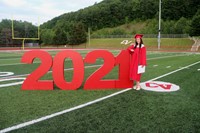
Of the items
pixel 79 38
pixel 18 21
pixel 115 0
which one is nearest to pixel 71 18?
pixel 115 0

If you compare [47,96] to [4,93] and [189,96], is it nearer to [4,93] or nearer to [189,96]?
[4,93]

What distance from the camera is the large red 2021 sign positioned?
5617 mm

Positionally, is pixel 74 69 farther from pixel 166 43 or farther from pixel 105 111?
pixel 166 43

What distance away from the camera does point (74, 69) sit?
18.7 ft

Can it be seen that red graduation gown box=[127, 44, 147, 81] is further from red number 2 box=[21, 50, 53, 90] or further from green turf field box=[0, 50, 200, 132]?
red number 2 box=[21, 50, 53, 90]

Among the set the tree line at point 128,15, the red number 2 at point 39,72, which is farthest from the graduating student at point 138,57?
the tree line at point 128,15

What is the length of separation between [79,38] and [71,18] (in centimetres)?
4720

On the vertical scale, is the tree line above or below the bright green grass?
above

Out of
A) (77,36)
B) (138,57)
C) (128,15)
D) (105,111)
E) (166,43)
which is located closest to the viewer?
(105,111)

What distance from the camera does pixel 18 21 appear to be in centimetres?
2914

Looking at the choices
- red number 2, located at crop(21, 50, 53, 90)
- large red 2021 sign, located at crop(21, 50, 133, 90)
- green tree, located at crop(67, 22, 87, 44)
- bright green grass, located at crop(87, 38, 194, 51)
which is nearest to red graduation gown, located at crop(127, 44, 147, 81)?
large red 2021 sign, located at crop(21, 50, 133, 90)

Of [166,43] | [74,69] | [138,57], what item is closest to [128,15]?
[166,43]

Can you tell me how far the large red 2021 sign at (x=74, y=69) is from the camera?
5.62 metres

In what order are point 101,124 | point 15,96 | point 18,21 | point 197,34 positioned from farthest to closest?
point 197,34, point 18,21, point 15,96, point 101,124
